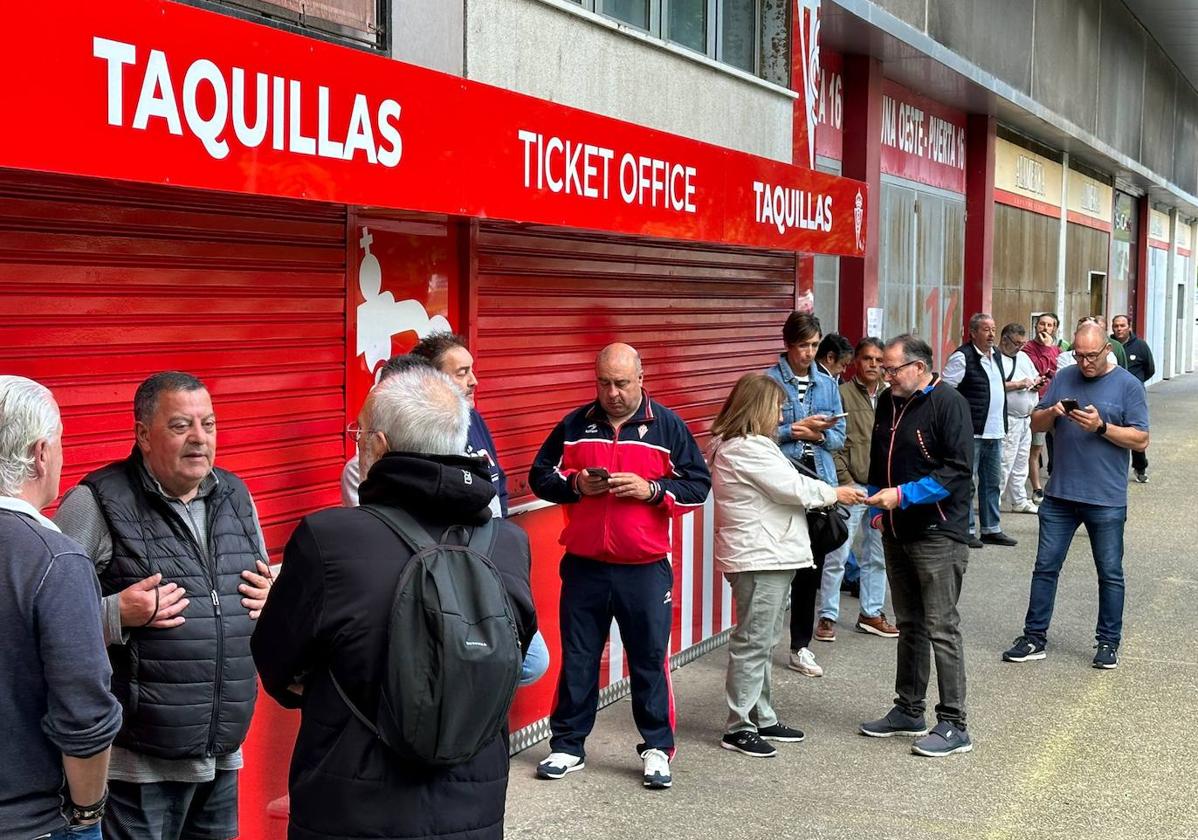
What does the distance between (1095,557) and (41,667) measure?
679 cm

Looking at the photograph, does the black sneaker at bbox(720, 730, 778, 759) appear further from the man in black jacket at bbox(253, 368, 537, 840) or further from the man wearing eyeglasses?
the man in black jacket at bbox(253, 368, 537, 840)

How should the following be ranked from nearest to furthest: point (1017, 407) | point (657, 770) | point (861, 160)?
point (657, 770) → point (861, 160) → point (1017, 407)

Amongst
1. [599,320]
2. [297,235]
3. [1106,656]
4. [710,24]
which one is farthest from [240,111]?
[1106,656]

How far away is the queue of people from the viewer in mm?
2906

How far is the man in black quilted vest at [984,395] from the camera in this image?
12.0 metres

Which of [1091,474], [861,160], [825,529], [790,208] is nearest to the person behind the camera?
[825,529]

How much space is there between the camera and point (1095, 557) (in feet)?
27.3

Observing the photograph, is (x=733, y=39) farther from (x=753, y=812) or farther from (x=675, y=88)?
(x=753, y=812)

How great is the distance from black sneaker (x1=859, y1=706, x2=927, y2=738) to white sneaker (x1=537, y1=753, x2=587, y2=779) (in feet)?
5.17

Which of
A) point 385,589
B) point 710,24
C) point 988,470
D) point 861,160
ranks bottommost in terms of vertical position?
point 988,470

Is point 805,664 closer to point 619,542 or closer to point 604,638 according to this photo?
point 604,638

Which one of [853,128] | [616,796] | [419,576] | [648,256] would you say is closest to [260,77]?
[419,576]

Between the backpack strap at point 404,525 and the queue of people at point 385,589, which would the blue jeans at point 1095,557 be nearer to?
the queue of people at point 385,589

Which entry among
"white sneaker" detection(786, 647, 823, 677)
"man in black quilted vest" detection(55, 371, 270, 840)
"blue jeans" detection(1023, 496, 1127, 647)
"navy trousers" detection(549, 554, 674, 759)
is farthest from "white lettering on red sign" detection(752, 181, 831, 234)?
"man in black quilted vest" detection(55, 371, 270, 840)
